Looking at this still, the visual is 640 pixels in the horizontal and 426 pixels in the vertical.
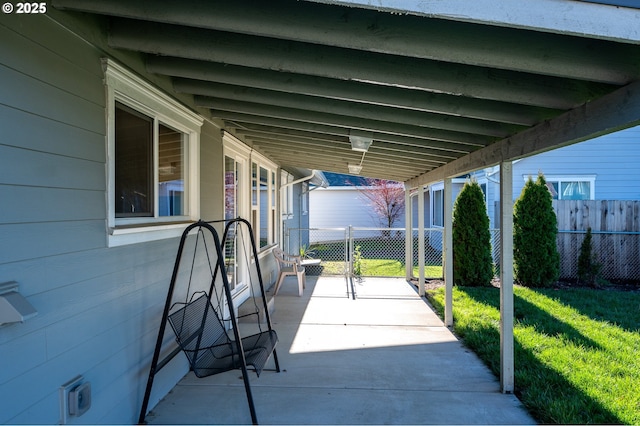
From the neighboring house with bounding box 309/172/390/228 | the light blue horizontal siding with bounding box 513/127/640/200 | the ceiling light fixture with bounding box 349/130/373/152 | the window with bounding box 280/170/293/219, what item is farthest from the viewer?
the neighboring house with bounding box 309/172/390/228

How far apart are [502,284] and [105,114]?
3.36 meters

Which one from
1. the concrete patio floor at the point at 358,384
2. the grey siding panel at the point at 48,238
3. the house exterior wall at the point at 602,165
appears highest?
the house exterior wall at the point at 602,165

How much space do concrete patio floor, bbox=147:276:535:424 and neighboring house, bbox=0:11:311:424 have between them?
1.68ft

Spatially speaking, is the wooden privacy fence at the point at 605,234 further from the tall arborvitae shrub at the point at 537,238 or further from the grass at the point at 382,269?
the grass at the point at 382,269

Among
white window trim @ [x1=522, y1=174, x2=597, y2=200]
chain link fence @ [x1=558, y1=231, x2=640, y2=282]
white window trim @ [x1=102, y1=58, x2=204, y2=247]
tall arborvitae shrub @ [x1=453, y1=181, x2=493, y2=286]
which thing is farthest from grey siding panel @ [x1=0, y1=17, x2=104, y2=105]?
white window trim @ [x1=522, y1=174, x2=597, y2=200]

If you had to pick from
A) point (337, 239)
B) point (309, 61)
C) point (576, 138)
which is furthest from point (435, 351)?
point (337, 239)

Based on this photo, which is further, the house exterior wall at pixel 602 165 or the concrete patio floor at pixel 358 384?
the house exterior wall at pixel 602 165

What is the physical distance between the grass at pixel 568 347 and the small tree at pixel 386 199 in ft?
33.5

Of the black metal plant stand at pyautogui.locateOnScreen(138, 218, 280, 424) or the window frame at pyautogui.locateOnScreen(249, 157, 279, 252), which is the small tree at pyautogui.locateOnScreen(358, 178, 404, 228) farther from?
the black metal plant stand at pyautogui.locateOnScreen(138, 218, 280, 424)

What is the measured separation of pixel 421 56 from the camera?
1.98 metres

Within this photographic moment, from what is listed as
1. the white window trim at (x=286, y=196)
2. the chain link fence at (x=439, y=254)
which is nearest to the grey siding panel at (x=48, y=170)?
the chain link fence at (x=439, y=254)

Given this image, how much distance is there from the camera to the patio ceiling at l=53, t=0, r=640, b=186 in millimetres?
1550

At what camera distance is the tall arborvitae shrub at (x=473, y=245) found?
7527 mm

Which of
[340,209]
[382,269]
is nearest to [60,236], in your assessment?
[382,269]
